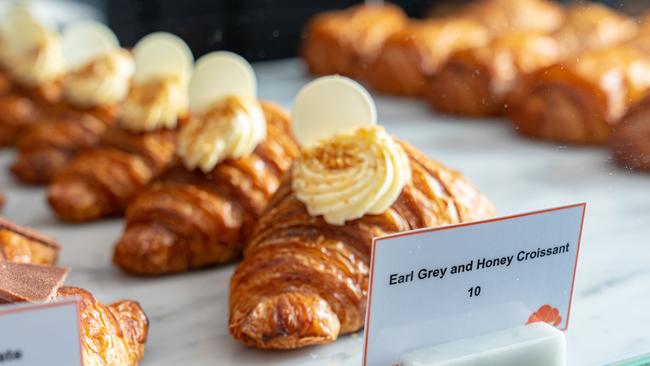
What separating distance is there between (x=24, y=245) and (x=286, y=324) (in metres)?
0.72

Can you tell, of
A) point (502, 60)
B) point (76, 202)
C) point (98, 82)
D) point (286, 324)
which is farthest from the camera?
point (502, 60)

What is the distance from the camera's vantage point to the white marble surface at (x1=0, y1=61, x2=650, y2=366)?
1571mm

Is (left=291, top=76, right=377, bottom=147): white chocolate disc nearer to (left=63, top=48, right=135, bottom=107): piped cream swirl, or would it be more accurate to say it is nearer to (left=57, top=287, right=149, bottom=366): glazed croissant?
(left=57, top=287, right=149, bottom=366): glazed croissant

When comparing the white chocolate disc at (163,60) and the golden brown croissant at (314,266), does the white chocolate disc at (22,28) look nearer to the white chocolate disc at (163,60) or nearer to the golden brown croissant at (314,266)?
the white chocolate disc at (163,60)

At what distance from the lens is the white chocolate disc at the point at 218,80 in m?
2.09

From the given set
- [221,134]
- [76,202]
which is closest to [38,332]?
[221,134]

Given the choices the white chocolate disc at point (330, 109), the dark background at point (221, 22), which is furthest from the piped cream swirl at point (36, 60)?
the white chocolate disc at point (330, 109)

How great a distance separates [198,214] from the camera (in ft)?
6.57

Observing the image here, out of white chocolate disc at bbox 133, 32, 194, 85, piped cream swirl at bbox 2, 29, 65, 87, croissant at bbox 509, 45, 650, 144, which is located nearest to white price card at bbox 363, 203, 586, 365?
croissant at bbox 509, 45, 650, 144

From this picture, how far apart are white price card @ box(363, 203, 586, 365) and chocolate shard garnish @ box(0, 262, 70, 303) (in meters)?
0.49

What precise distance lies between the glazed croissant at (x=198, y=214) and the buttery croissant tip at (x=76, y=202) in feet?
0.98

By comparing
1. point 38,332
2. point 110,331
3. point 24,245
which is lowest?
point 24,245

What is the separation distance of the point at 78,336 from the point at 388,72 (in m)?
2.49

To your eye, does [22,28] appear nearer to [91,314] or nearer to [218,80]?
[218,80]
